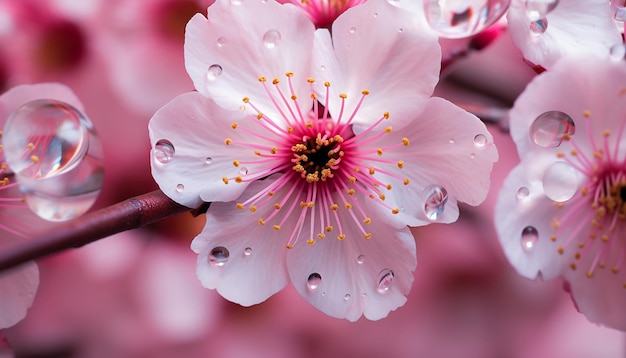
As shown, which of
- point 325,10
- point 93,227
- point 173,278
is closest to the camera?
point 93,227

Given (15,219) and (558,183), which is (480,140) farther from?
(15,219)

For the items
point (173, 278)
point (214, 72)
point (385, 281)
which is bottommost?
point (173, 278)

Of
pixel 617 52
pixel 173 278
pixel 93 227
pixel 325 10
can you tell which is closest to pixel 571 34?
pixel 617 52

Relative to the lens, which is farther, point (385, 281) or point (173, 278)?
point (173, 278)

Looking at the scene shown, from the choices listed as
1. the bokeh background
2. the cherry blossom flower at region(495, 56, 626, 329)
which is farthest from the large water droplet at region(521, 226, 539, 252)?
the bokeh background

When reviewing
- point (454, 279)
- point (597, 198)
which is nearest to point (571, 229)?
point (597, 198)

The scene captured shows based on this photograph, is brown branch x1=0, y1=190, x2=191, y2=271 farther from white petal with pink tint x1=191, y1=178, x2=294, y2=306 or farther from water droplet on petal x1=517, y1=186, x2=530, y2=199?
water droplet on petal x1=517, y1=186, x2=530, y2=199

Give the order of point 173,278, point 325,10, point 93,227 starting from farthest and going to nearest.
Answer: point 173,278 → point 325,10 → point 93,227
